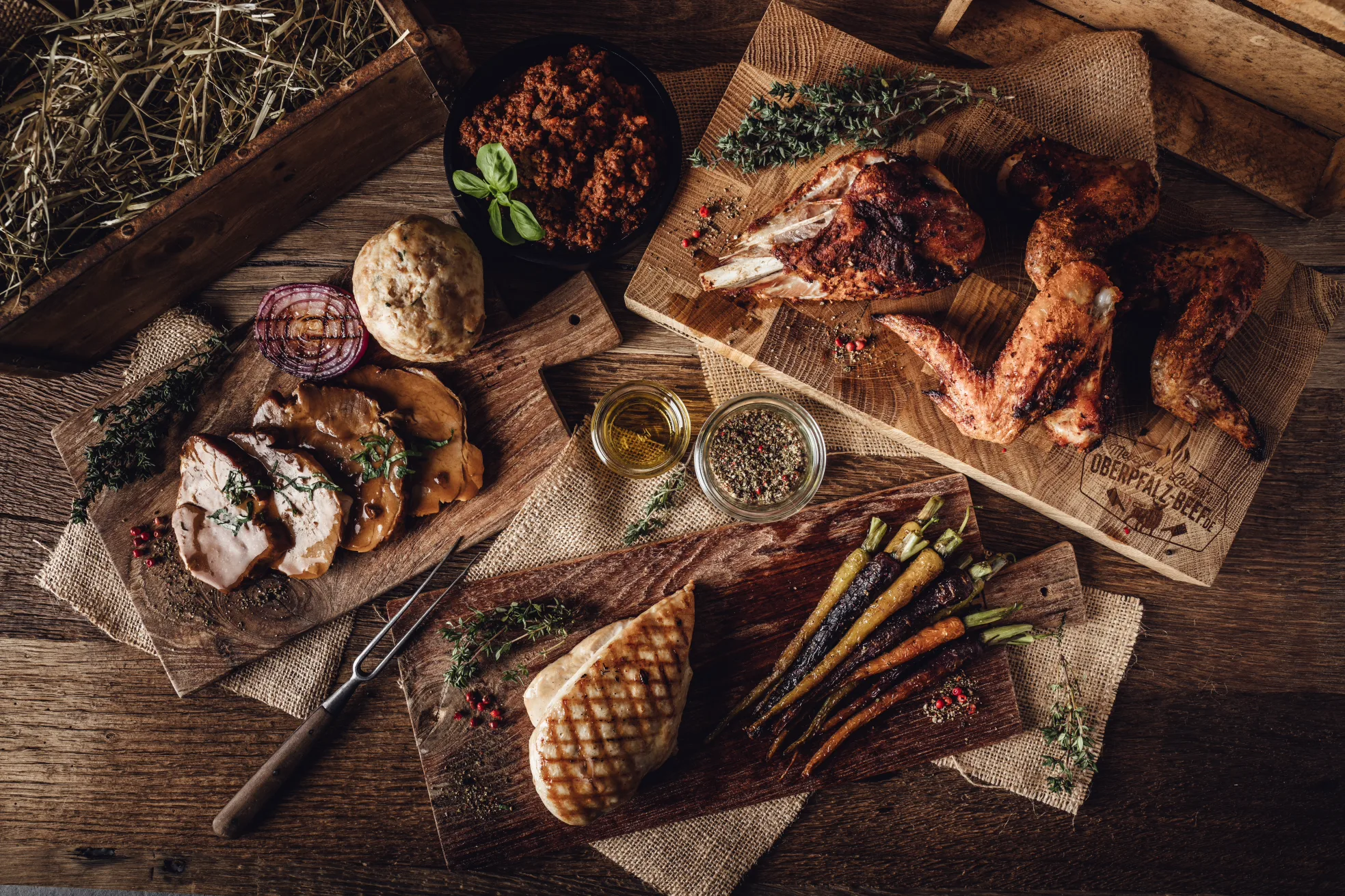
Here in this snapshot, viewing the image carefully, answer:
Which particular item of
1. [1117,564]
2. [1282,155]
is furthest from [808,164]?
[1117,564]

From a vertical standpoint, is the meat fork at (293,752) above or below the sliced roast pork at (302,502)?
below

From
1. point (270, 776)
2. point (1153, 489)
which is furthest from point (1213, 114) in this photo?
point (270, 776)

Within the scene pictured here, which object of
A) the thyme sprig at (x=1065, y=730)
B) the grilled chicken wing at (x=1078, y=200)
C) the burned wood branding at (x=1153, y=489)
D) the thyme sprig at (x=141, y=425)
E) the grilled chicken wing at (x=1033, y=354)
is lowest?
the thyme sprig at (x=1065, y=730)

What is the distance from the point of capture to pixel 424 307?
2607mm

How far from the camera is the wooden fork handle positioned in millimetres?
3033

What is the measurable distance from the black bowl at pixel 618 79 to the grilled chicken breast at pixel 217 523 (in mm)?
1355

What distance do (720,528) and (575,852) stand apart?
1.54m

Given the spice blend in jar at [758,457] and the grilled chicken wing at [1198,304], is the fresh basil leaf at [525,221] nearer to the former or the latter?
the spice blend in jar at [758,457]

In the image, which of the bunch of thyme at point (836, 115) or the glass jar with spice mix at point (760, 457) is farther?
the glass jar with spice mix at point (760, 457)

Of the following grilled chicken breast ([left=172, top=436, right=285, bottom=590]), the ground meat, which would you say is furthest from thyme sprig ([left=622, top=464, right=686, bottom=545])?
grilled chicken breast ([left=172, top=436, right=285, bottom=590])

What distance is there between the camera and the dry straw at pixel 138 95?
2781 millimetres

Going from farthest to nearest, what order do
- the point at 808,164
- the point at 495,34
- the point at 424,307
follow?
the point at 495,34 < the point at 808,164 < the point at 424,307

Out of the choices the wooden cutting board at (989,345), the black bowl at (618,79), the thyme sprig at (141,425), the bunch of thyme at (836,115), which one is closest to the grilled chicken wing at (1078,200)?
the wooden cutting board at (989,345)

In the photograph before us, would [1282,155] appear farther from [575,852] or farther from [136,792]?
[136,792]
